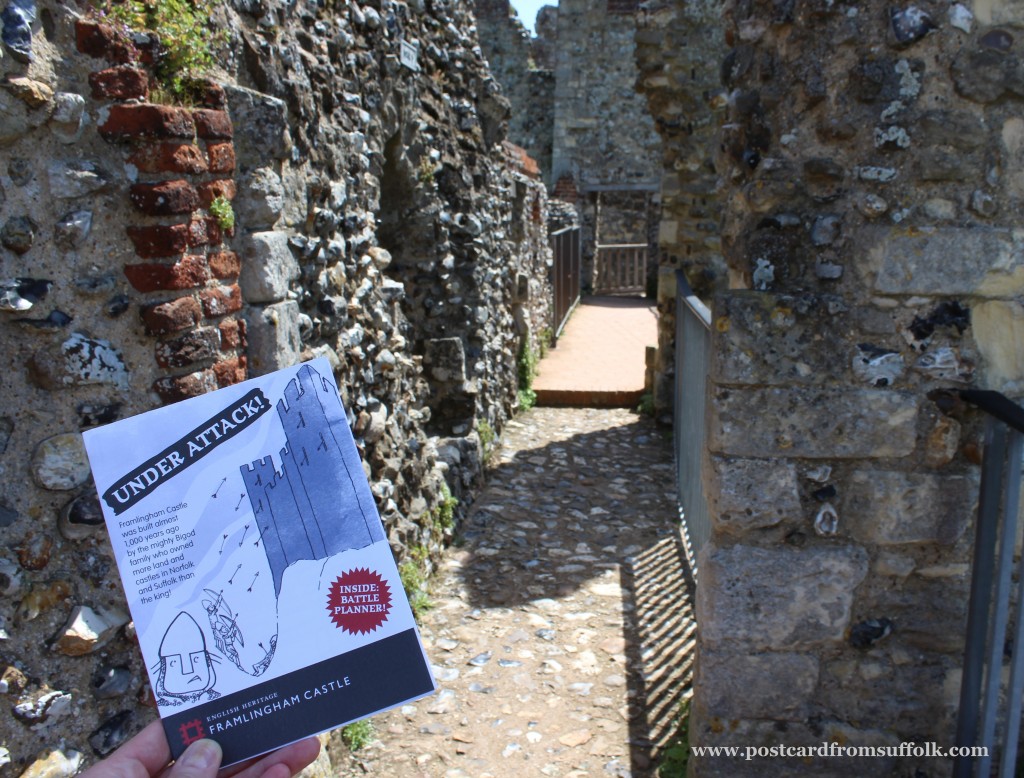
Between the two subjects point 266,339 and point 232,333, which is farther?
point 266,339

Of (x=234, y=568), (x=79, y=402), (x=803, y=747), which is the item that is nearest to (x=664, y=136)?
(x=803, y=747)

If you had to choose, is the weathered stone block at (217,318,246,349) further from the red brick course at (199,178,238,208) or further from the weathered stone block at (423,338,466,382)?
the weathered stone block at (423,338,466,382)

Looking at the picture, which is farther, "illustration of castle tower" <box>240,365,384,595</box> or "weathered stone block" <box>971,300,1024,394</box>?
"weathered stone block" <box>971,300,1024,394</box>

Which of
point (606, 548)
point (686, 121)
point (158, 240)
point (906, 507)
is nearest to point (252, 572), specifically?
point (158, 240)

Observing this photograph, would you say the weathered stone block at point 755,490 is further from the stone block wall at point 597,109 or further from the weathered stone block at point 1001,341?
the stone block wall at point 597,109

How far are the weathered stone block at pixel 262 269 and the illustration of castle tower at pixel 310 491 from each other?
1303 mm

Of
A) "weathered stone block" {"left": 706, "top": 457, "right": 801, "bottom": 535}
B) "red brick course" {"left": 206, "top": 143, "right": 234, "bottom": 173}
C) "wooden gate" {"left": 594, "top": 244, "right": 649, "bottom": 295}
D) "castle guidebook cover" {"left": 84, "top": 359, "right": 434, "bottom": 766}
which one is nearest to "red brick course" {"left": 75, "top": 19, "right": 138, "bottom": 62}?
"red brick course" {"left": 206, "top": 143, "right": 234, "bottom": 173}

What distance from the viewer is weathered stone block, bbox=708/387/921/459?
2395 millimetres

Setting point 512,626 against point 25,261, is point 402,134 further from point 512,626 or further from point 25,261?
point 25,261

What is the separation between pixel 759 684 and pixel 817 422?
86cm

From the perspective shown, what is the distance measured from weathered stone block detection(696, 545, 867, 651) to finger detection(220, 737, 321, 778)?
148 cm

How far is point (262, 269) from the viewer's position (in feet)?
8.60

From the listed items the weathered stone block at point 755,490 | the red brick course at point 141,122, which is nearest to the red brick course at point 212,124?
the red brick course at point 141,122

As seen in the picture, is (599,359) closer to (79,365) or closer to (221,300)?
(221,300)
